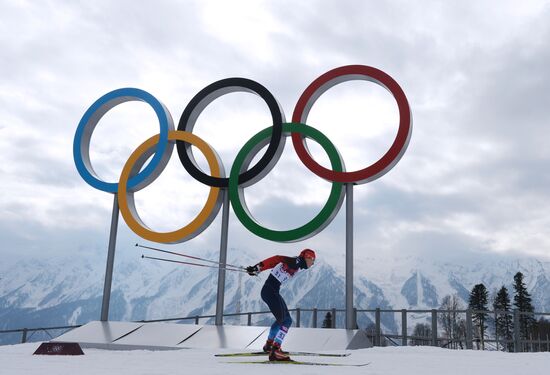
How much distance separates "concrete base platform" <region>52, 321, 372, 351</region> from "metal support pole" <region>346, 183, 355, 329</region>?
700 mm

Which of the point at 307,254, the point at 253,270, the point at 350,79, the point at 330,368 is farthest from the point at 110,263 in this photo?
the point at 330,368

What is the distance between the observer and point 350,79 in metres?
13.2

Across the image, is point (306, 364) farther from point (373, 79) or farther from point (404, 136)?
point (373, 79)

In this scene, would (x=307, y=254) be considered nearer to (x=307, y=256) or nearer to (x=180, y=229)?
(x=307, y=256)

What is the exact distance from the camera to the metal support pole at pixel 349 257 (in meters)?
11.6

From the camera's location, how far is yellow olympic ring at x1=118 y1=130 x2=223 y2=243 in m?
13.4

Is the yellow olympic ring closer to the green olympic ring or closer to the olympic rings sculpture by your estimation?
the olympic rings sculpture

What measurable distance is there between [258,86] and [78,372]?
30.3 ft

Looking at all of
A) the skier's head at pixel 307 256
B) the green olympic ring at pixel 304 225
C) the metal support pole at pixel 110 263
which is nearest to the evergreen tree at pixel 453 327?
the green olympic ring at pixel 304 225

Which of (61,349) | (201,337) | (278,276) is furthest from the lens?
(201,337)

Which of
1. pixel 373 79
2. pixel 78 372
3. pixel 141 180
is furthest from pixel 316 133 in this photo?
pixel 78 372

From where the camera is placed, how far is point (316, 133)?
1277 centimetres

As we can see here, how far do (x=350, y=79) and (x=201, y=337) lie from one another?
273 inches

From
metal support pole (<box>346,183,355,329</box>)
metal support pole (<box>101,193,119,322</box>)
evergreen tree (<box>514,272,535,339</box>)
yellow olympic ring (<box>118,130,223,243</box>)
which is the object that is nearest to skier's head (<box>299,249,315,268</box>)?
metal support pole (<box>346,183,355,329</box>)
